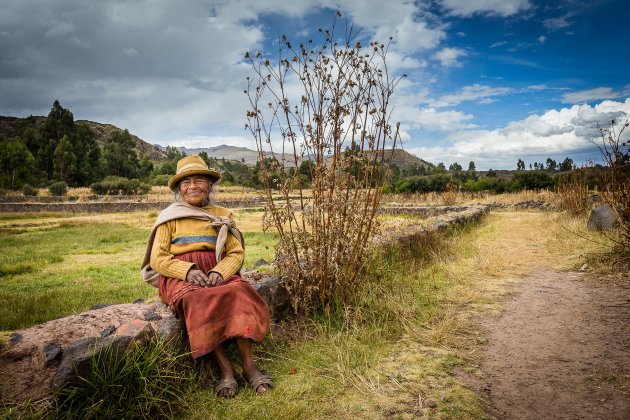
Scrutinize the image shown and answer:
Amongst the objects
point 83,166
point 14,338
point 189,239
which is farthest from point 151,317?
point 83,166

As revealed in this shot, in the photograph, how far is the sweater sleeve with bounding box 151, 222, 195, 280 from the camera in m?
2.65

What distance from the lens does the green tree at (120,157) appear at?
62062 millimetres

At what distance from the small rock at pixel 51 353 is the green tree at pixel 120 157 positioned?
6863 centimetres

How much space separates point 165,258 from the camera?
2705 millimetres

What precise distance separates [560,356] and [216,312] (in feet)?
8.89

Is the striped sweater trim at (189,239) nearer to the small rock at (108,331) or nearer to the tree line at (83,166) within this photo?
the small rock at (108,331)

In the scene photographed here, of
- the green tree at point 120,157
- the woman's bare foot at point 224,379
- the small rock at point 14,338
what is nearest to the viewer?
the small rock at point 14,338

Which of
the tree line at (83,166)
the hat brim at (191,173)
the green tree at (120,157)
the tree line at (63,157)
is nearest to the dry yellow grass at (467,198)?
the tree line at (83,166)

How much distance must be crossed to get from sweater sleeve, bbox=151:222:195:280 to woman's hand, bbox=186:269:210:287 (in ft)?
0.11

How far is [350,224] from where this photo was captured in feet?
11.6

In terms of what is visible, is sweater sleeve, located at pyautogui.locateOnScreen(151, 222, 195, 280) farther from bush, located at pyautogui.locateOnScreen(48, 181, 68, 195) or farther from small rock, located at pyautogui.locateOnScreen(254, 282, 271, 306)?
bush, located at pyautogui.locateOnScreen(48, 181, 68, 195)

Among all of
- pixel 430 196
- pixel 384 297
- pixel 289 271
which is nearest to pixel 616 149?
pixel 384 297

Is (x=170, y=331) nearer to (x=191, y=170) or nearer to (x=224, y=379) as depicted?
→ (x=224, y=379)

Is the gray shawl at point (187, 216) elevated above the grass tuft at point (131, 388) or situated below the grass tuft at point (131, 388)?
above
